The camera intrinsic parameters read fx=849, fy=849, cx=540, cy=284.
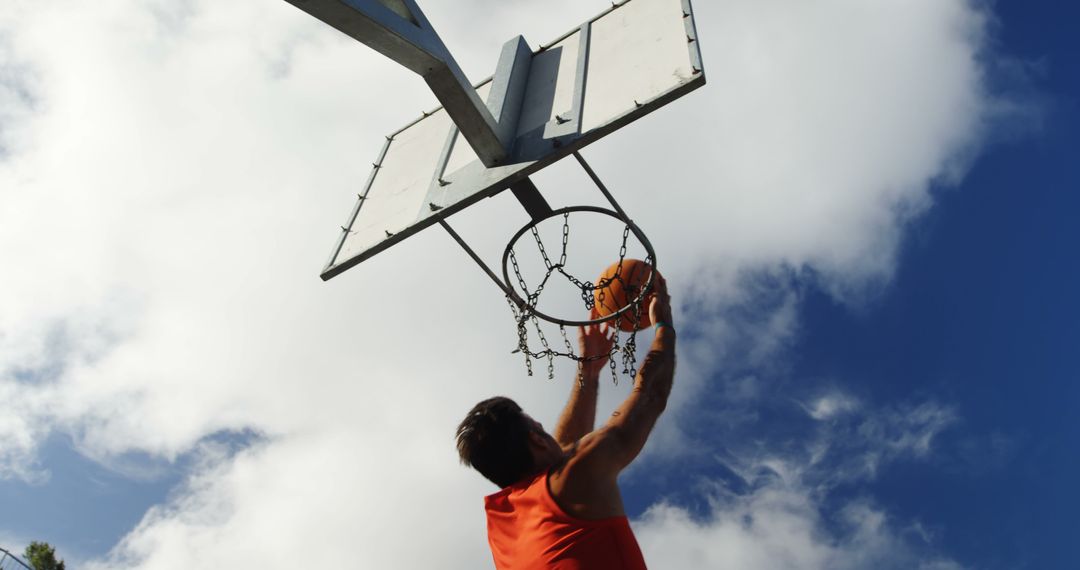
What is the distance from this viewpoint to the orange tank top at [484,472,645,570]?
118 inches

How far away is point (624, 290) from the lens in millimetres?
5652

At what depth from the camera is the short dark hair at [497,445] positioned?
345 cm

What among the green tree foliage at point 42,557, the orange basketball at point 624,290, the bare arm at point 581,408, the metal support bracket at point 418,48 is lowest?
the bare arm at point 581,408

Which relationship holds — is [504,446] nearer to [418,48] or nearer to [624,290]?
[624,290]

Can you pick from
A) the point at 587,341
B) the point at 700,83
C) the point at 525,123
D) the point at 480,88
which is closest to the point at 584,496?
the point at 587,341

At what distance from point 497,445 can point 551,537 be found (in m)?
0.50

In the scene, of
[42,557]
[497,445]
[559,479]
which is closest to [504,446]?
[497,445]

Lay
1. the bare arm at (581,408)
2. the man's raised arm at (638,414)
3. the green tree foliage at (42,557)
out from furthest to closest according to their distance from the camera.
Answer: the green tree foliage at (42,557) → the bare arm at (581,408) → the man's raised arm at (638,414)

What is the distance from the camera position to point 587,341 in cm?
542

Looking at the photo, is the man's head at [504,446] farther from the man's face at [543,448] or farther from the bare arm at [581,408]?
the bare arm at [581,408]

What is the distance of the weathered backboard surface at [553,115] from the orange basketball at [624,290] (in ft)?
3.13

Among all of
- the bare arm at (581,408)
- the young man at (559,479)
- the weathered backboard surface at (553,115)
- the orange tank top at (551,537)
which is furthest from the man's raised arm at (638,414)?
the weathered backboard surface at (553,115)

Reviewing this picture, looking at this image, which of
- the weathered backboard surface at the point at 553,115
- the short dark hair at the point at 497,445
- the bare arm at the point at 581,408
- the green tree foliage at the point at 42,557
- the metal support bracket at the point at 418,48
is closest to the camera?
the short dark hair at the point at 497,445

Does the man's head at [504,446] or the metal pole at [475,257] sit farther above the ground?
the metal pole at [475,257]
